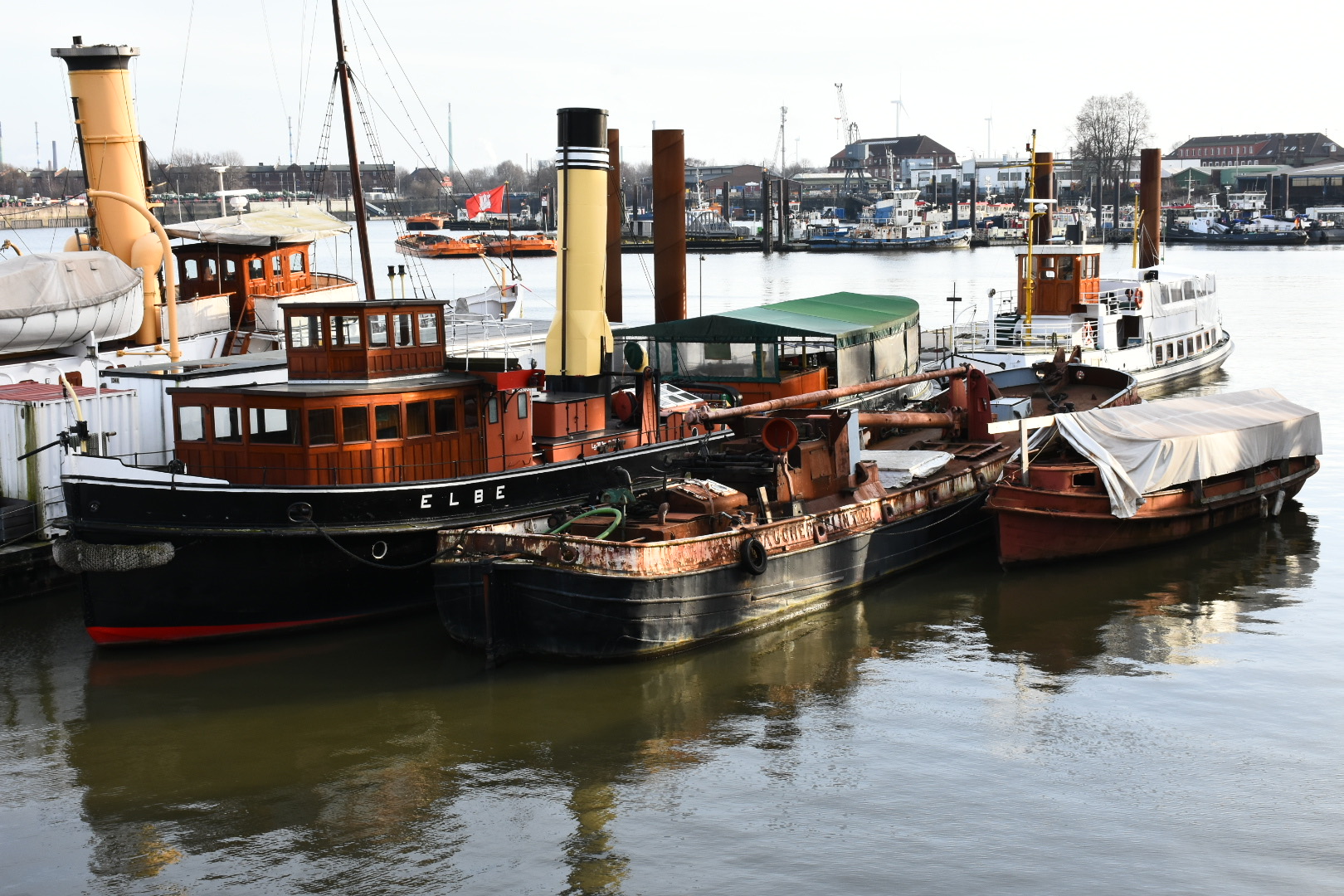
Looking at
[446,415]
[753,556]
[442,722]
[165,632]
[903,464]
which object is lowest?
[442,722]

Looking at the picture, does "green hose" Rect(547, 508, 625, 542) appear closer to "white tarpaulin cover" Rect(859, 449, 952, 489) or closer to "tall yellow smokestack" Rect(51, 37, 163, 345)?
"white tarpaulin cover" Rect(859, 449, 952, 489)

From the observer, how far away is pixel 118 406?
22766 millimetres

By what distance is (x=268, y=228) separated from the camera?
36281 mm

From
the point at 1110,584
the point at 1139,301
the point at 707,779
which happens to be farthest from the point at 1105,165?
the point at 707,779

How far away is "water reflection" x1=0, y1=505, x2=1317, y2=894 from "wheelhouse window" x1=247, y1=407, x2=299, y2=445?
9.88 feet

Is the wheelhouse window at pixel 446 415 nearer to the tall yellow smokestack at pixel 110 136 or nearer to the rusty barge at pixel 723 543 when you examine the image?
the rusty barge at pixel 723 543

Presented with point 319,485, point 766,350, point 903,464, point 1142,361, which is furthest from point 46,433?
point 1142,361

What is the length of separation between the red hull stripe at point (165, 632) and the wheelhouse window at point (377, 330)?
4408 millimetres

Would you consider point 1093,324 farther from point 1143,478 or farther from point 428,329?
point 428,329

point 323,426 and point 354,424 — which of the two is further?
point 354,424

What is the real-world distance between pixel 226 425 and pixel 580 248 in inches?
272

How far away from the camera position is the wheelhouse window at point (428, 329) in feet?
68.1

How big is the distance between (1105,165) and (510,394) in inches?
5897

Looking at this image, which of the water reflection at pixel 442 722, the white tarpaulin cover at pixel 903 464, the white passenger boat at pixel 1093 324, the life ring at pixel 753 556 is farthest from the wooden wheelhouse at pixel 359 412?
the white passenger boat at pixel 1093 324
